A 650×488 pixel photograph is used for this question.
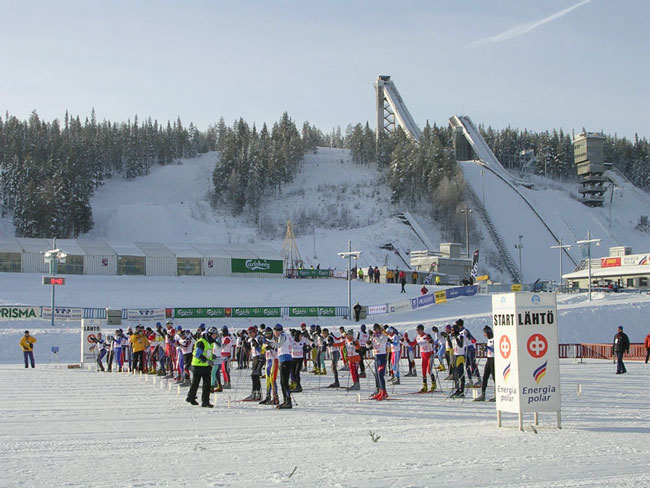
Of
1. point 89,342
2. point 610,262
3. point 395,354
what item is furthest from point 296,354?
point 610,262

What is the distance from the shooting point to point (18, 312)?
39500 mm

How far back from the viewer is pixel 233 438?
33.2ft

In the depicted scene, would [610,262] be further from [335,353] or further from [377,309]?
[335,353]

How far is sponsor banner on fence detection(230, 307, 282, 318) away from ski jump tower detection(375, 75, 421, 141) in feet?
272

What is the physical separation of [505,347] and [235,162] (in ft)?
323

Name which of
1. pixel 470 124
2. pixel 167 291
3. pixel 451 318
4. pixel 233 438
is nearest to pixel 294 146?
pixel 470 124

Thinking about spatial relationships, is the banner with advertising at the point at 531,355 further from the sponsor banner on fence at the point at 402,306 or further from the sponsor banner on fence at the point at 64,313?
the sponsor banner on fence at the point at 64,313

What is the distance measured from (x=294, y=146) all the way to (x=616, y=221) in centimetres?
5303

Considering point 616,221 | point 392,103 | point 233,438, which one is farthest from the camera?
point 392,103

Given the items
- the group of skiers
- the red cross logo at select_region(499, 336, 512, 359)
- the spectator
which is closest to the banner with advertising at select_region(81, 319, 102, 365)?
the group of skiers

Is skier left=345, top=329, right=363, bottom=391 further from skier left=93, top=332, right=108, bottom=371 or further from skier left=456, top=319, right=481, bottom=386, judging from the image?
skier left=93, top=332, right=108, bottom=371

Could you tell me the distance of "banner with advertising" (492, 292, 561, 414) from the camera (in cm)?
1031

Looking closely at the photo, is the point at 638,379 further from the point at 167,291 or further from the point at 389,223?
the point at 389,223

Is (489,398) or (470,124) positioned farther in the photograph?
(470,124)
